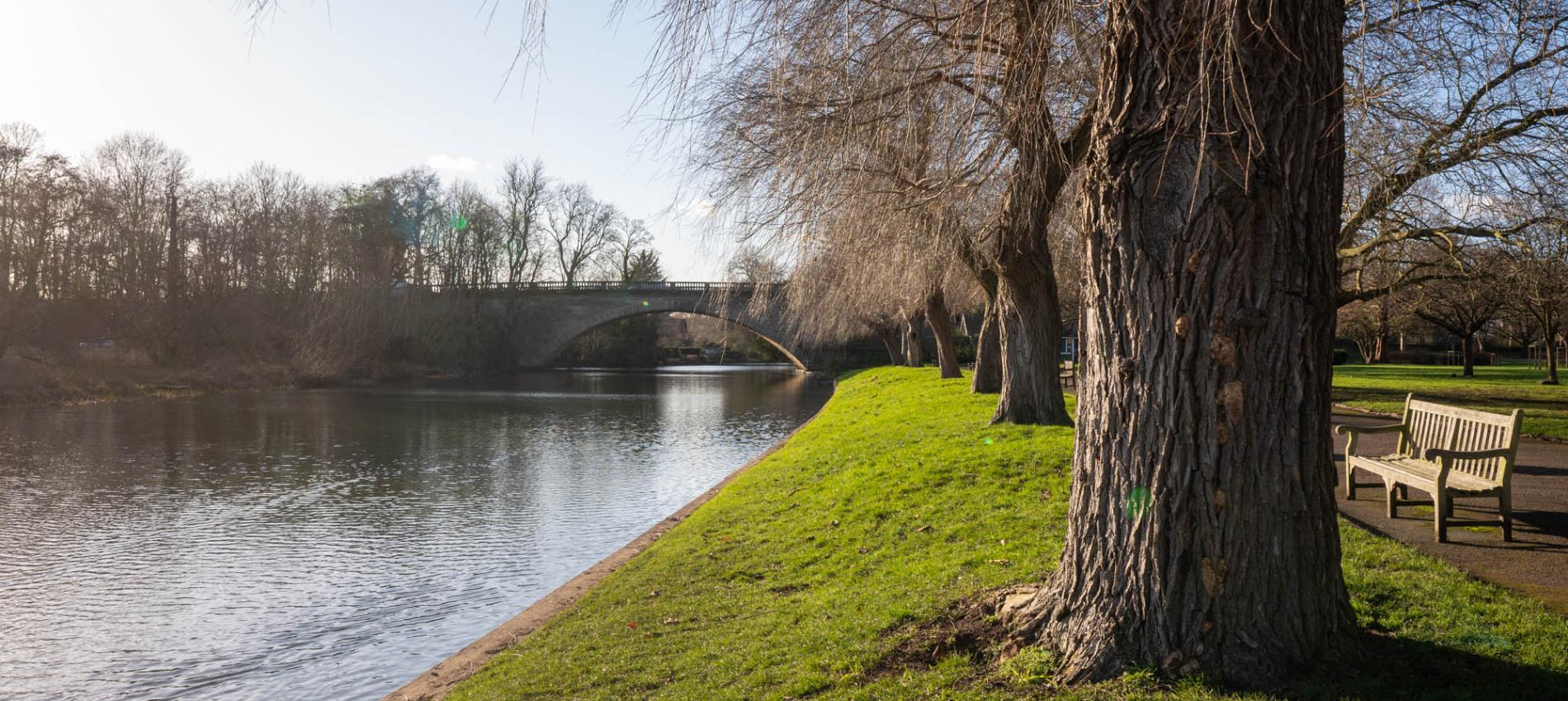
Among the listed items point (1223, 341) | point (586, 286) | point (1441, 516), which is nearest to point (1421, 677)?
point (1223, 341)

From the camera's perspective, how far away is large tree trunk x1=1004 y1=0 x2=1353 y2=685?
144 inches

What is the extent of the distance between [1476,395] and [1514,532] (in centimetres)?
1837

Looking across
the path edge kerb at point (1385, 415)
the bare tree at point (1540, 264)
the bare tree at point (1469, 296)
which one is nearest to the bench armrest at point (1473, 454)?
the path edge kerb at point (1385, 415)

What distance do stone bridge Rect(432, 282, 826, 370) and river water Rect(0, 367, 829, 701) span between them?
105ft

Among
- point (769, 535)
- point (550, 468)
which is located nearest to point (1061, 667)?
point (769, 535)

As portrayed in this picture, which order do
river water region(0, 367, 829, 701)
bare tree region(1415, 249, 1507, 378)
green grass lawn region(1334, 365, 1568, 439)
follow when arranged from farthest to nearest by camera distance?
bare tree region(1415, 249, 1507, 378), green grass lawn region(1334, 365, 1568, 439), river water region(0, 367, 829, 701)

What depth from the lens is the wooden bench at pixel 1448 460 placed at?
258 inches

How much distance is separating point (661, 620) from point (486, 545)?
5427 millimetres

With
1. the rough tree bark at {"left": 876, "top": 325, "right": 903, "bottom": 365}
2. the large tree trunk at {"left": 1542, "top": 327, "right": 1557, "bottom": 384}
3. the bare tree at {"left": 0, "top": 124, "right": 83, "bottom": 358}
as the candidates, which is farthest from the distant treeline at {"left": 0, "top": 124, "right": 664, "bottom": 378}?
the large tree trunk at {"left": 1542, "top": 327, "right": 1557, "bottom": 384}

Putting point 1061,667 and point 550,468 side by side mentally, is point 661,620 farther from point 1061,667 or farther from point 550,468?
point 550,468

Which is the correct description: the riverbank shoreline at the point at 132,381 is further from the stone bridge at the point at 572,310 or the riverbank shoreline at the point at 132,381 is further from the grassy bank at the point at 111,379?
the stone bridge at the point at 572,310

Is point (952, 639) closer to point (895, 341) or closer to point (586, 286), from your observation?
point (895, 341)

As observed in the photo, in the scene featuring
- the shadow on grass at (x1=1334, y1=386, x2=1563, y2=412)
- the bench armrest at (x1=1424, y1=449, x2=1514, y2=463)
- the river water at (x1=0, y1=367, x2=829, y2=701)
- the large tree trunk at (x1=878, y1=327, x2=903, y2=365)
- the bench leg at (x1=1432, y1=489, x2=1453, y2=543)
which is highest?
the large tree trunk at (x1=878, y1=327, x2=903, y2=365)

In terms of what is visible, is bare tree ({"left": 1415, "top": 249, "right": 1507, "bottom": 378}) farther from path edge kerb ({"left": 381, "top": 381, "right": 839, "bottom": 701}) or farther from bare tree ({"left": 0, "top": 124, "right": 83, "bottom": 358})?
bare tree ({"left": 0, "top": 124, "right": 83, "bottom": 358})
